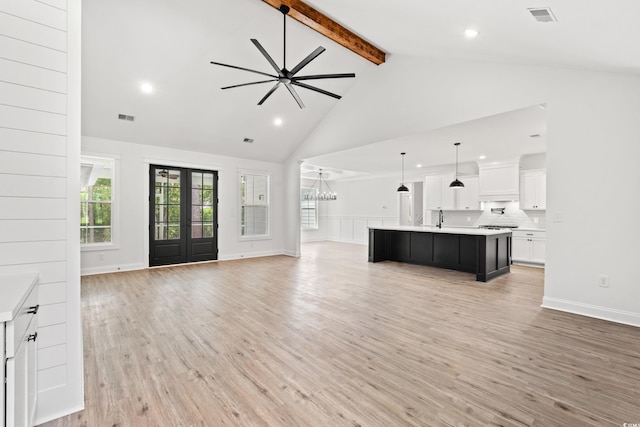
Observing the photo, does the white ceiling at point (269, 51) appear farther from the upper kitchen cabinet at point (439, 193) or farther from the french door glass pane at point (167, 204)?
the upper kitchen cabinet at point (439, 193)

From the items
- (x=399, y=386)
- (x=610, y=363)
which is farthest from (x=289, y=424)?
(x=610, y=363)

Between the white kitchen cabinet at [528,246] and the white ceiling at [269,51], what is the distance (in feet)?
6.66

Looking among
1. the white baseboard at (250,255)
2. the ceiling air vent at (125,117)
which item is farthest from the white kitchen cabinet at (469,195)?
the ceiling air vent at (125,117)

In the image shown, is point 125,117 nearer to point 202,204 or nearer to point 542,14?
point 202,204

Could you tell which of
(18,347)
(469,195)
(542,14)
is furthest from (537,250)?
(18,347)

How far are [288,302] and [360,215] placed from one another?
8.27 m

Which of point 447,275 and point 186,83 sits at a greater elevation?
point 186,83

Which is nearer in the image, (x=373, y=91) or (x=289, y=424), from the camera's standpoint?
(x=289, y=424)

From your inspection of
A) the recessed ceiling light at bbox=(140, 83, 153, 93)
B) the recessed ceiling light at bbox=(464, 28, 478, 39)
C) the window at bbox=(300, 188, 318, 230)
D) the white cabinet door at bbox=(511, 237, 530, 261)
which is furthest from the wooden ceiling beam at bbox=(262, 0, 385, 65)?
the window at bbox=(300, 188, 318, 230)

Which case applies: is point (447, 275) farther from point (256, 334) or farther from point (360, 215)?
point (360, 215)

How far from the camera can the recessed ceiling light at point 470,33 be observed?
3251 millimetres

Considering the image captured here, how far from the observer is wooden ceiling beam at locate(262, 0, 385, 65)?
13.6 feet

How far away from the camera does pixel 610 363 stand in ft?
8.19

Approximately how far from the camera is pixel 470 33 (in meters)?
3.33
